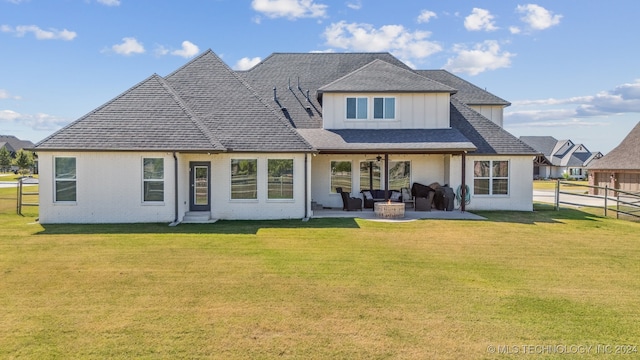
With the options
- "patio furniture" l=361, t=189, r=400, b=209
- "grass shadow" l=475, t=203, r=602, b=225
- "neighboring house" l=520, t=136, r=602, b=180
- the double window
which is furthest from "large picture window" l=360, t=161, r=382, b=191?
"neighboring house" l=520, t=136, r=602, b=180

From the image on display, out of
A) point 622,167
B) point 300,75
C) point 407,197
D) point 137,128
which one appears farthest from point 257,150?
point 622,167

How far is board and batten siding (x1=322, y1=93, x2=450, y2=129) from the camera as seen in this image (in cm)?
1852

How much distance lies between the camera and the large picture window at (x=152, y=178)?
1451 centimetres

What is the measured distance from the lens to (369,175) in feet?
62.5

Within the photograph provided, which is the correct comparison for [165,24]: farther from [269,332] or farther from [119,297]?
[269,332]

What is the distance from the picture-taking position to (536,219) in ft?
52.1

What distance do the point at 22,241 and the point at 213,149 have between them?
20.8 ft

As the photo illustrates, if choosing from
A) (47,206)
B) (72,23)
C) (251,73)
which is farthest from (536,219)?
(72,23)

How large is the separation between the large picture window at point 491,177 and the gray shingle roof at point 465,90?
7459 millimetres

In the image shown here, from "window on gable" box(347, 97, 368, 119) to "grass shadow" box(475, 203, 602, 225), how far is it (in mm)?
7090

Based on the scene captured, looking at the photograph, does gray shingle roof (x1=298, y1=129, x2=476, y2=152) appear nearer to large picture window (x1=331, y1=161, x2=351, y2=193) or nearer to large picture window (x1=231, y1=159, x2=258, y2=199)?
large picture window (x1=331, y1=161, x2=351, y2=193)

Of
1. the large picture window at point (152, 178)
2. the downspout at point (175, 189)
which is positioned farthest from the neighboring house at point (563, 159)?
the large picture window at point (152, 178)

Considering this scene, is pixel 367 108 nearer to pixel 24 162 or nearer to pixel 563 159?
pixel 563 159

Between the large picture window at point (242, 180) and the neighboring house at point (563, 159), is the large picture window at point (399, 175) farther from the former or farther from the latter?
the neighboring house at point (563, 159)
